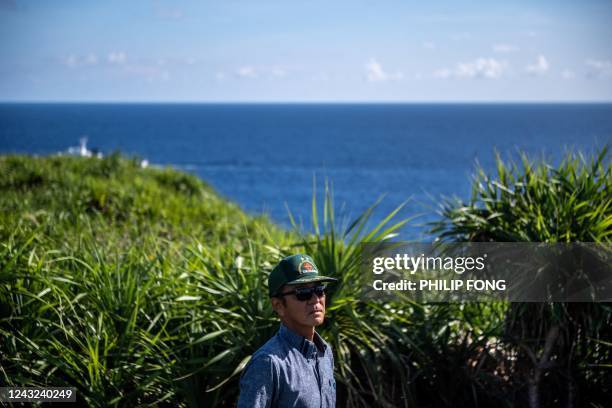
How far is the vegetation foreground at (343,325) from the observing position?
526 centimetres

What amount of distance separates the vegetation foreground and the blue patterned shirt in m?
1.81

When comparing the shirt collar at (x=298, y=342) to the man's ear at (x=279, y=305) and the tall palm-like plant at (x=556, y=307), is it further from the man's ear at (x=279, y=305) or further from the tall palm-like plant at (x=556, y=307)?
the tall palm-like plant at (x=556, y=307)

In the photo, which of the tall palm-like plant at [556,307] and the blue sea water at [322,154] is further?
the blue sea water at [322,154]

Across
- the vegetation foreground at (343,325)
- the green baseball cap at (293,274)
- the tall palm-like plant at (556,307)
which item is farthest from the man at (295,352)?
the tall palm-like plant at (556,307)

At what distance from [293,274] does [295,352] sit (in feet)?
1.18

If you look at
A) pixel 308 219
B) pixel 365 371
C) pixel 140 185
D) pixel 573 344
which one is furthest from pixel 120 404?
pixel 308 219

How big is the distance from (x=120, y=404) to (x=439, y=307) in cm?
271

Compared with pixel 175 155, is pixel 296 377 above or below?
below

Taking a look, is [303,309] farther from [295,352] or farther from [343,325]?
[343,325]

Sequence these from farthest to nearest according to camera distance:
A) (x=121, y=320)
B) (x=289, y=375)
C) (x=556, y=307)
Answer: (x=556, y=307) → (x=121, y=320) → (x=289, y=375)

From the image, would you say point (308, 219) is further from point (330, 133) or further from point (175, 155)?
point (330, 133)

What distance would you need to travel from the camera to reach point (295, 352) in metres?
3.29

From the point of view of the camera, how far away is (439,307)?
19.9 ft

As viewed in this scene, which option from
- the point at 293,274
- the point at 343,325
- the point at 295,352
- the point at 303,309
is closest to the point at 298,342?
the point at 295,352
